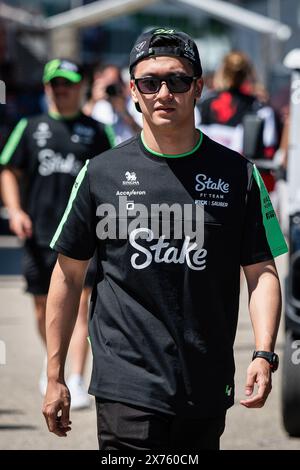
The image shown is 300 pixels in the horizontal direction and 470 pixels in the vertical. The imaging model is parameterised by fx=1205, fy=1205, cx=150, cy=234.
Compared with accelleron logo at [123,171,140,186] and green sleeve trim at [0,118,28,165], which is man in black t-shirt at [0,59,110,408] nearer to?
green sleeve trim at [0,118,28,165]

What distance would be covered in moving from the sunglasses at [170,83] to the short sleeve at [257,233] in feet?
1.28

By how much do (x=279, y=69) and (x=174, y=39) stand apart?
1255 cm

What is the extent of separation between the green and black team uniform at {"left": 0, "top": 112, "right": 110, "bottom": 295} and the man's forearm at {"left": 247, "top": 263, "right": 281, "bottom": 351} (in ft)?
11.1

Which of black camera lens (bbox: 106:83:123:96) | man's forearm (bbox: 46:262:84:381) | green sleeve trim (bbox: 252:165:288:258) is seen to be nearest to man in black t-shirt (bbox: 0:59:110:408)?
black camera lens (bbox: 106:83:123:96)

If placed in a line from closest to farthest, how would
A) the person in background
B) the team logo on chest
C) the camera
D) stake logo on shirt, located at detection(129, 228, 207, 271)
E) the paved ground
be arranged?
stake logo on shirt, located at detection(129, 228, 207, 271)
the paved ground
the team logo on chest
the person in background
the camera

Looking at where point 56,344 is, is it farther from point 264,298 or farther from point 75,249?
point 264,298

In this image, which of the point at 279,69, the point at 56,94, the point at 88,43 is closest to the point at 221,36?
the point at 88,43

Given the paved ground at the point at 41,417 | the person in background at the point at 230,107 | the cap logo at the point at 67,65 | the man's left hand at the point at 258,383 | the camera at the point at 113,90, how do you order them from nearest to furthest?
the man's left hand at the point at 258,383 < the paved ground at the point at 41,417 < the cap logo at the point at 67,65 < the person in background at the point at 230,107 < the camera at the point at 113,90

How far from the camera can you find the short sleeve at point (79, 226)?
414 centimetres

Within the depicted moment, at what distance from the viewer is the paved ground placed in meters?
6.53

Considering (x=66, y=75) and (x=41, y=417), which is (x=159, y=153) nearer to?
(x=41, y=417)

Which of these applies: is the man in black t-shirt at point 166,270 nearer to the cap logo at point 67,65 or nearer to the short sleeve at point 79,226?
the short sleeve at point 79,226

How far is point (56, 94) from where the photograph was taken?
7559 mm

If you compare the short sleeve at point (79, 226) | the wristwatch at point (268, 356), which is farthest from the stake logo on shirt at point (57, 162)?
the wristwatch at point (268, 356)
